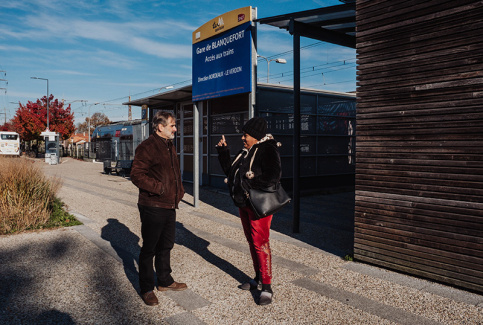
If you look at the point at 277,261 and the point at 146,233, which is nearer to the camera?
the point at 146,233

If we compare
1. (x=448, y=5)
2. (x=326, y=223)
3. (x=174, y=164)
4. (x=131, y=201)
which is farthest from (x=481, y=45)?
(x=131, y=201)

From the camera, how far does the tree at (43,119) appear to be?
42650 mm

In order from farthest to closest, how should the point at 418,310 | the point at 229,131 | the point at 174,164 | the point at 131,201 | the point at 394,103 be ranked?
the point at 229,131 < the point at 131,201 < the point at 394,103 < the point at 174,164 < the point at 418,310

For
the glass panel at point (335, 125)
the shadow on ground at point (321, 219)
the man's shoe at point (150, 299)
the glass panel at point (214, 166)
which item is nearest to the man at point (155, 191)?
the man's shoe at point (150, 299)

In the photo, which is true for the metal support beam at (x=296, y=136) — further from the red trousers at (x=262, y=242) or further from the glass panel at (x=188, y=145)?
the glass panel at (x=188, y=145)

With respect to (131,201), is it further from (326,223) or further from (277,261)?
(277,261)

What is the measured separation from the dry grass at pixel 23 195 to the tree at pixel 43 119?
Answer: 125ft

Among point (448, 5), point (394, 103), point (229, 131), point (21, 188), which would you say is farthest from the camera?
point (229, 131)

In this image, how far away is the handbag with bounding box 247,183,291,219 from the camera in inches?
149

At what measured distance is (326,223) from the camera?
26.3ft

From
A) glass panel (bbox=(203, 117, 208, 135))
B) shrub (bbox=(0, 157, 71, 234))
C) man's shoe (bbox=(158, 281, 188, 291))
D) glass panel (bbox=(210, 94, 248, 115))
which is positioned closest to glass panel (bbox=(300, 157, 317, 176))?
glass panel (bbox=(210, 94, 248, 115))

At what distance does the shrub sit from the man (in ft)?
13.8

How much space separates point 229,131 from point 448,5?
904cm

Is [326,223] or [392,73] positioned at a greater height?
[392,73]
